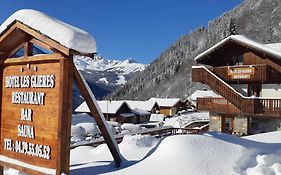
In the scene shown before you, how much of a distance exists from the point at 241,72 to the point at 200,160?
→ 18.0 m

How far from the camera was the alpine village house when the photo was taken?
78.3ft

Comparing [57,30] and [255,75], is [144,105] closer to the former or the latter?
[255,75]

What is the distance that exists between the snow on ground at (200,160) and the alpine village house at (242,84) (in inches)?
554

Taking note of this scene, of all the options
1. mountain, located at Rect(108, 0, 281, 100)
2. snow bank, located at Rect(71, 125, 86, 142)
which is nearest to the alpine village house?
snow bank, located at Rect(71, 125, 86, 142)

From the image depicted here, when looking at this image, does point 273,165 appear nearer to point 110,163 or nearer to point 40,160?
point 110,163

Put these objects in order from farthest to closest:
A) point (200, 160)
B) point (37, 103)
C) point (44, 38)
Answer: point (37, 103)
point (200, 160)
point (44, 38)

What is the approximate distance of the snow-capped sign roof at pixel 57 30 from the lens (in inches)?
312

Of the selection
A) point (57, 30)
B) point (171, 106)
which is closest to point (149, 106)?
point (171, 106)

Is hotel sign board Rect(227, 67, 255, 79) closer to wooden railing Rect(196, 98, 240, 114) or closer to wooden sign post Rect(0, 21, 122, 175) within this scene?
wooden railing Rect(196, 98, 240, 114)

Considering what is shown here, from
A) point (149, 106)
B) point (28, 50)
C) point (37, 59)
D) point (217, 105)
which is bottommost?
point (149, 106)

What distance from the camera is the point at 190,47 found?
18350 cm

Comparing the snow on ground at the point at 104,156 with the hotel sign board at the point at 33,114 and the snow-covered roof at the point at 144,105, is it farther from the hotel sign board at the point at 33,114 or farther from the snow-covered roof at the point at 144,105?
the snow-covered roof at the point at 144,105

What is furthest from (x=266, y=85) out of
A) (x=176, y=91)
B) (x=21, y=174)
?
(x=176, y=91)

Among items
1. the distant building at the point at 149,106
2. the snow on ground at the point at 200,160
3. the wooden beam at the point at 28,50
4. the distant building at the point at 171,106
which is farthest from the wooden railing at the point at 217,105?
the distant building at the point at 149,106
